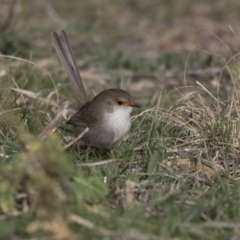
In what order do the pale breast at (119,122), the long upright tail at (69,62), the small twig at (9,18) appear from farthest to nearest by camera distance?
1. the small twig at (9,18)
2. the long upright tail at (69,62)
3. the pale breast at (119,122)

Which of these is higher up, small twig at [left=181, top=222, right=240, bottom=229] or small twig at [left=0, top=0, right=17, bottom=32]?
small twig at [left=181, top=222, right=240, bottom=229]

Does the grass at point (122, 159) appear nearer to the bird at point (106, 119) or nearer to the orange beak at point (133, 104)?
the bird at point (106, 119)

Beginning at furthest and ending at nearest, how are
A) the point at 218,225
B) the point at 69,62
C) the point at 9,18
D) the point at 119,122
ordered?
the point at 9,18 < the point at 69,62 < the point at 119,122 < the point at 218,225

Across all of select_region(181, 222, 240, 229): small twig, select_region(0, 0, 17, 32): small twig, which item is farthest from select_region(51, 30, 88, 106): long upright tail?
select_region(0, 0, 17, 32): small twig

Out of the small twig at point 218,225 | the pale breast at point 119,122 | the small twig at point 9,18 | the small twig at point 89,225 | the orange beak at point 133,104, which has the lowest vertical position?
the small twig at point 9,18

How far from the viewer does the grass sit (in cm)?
401

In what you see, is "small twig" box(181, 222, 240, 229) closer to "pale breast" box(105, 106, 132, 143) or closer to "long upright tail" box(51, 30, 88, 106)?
"pale breast" box(105, 106, 132, 143)

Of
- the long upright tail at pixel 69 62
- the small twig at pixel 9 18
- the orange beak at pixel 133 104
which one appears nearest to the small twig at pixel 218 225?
the orange beak at pixel 133 104

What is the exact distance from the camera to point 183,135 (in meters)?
5.86

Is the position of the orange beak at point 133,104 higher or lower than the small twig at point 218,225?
lower

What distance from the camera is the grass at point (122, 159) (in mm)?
4008

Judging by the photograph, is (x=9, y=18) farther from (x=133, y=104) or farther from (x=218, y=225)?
(x=218, y=225)

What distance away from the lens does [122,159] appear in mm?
5387

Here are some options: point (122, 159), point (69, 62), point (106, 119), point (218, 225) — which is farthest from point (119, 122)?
point (218, 225)
